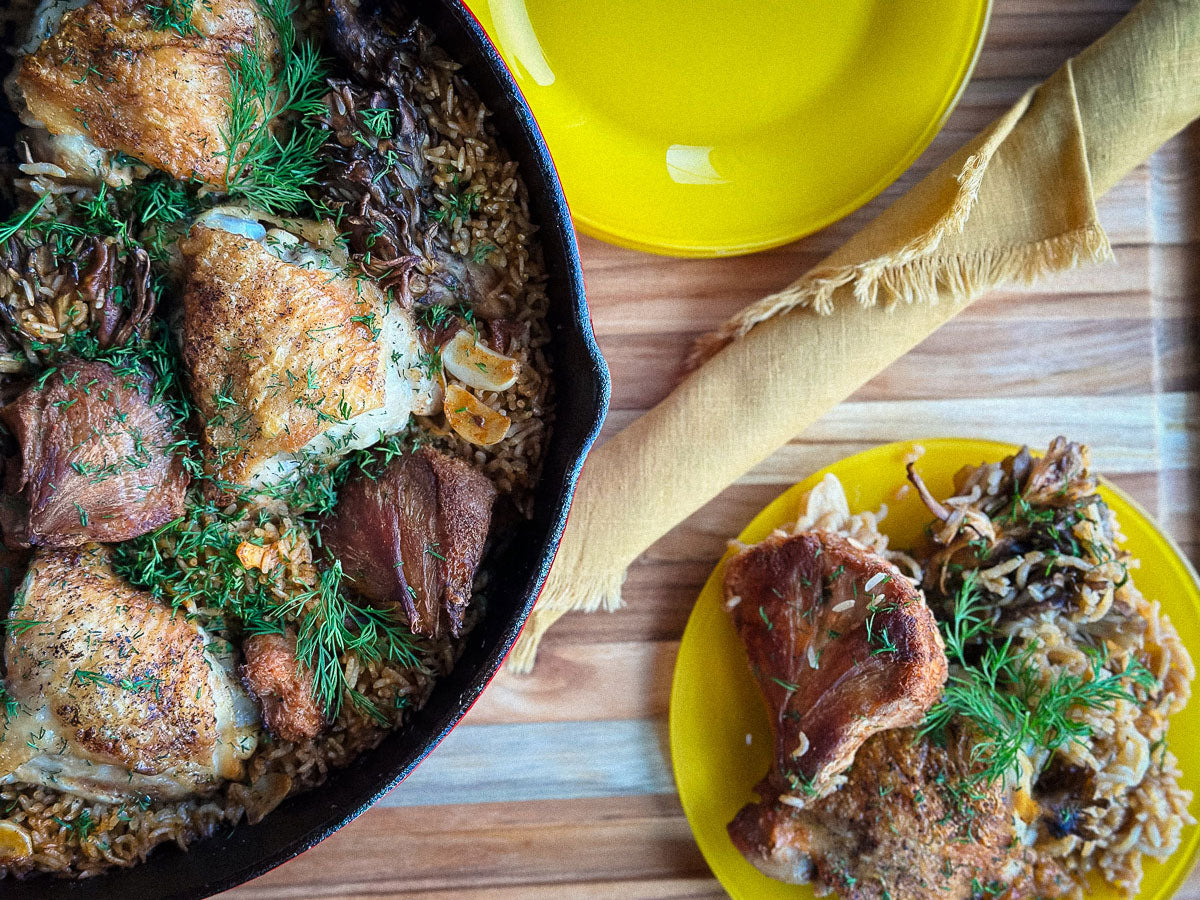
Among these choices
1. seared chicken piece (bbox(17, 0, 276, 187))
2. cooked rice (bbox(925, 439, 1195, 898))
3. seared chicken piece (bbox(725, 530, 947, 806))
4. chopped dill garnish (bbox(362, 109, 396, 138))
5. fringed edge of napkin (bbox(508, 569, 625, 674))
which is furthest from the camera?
fringed edge of napkin (bbox(508, 569, 625, 674))

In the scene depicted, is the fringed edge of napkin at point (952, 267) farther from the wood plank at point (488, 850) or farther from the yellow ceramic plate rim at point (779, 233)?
the wood plank at point (488, 850)

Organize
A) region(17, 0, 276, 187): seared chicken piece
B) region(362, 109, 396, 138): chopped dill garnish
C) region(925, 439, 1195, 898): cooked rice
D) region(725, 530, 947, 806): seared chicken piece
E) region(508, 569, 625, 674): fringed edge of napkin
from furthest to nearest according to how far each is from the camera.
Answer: region(508, 569, 625, 674): fringed edge of napkin → region(925, 439, 1195, 898): cooked rice → region(725, 530, 947, 806): seared chicken piece → region(362, 109, 396, 138): chopped dill garnish → region(17, 0, 276, 187): seared chicken piece

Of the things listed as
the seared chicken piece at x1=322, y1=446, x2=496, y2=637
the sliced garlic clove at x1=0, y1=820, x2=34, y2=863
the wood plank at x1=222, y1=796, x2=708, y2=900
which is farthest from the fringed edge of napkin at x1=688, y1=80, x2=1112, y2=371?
the sliced garlic clove at x1=0, y1=820, x2=34, y2=863

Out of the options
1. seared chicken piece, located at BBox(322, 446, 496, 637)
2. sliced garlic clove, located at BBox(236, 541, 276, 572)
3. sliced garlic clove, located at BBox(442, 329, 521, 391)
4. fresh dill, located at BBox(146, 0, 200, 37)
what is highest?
fresh dill, located at BBox(146, 0, 200, 37)

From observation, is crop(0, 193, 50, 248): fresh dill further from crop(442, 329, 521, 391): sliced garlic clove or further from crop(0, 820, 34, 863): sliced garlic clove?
crop(0, 820, 34, 863): sliced garlic clove

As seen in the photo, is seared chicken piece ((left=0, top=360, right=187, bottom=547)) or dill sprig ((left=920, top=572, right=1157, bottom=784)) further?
dill sprig ((left=920, top=572, right=1157, bottom=784))
